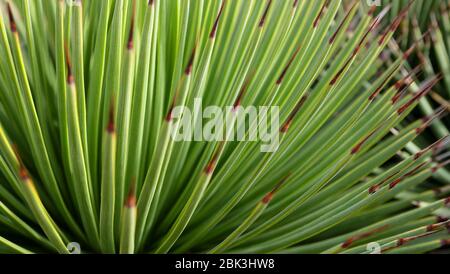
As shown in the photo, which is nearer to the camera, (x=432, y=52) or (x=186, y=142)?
(x=186, y=142)

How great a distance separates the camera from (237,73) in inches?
32.5

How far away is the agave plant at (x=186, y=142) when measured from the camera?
0.67 metres

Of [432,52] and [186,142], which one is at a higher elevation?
[432,52]

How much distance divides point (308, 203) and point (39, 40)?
0.52m

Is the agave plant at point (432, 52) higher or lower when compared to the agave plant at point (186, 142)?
higher

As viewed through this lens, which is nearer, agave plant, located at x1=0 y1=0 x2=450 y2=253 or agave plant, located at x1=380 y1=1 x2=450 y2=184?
agave plant, located at x1=0 y1=0 x2=450 y2=253

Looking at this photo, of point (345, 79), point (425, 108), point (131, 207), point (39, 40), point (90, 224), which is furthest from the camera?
point (425, 108)

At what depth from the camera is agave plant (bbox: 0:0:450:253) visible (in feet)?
2.19

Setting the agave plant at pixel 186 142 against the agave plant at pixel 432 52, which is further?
the agave plant at pixel 432 52

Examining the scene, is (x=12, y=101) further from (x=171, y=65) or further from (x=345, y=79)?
(x=345, y=79)

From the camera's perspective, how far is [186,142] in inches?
29.4

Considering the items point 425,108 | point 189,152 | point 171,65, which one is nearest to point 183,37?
point 171,65

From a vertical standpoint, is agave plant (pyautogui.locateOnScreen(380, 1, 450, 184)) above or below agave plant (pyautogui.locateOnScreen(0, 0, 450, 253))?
above
